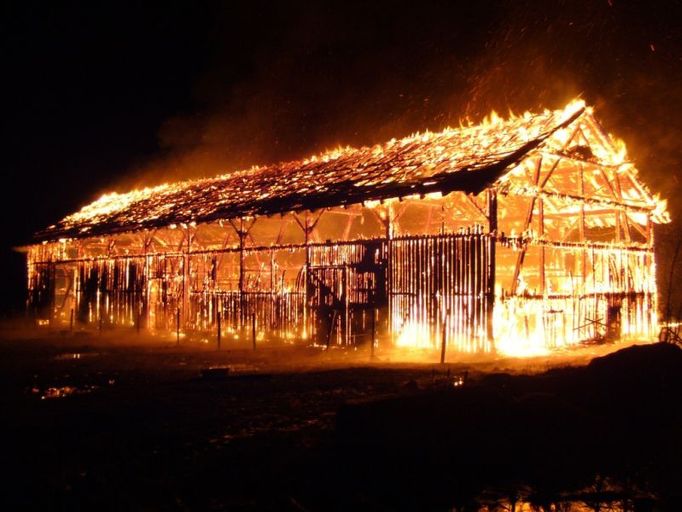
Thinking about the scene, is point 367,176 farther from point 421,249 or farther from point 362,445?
point 362,445

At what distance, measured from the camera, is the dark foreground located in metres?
5.52

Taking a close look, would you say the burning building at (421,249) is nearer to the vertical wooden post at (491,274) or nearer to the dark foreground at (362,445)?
the vertical wooden post at (491,274)

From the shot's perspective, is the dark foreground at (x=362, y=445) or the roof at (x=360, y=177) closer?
the dark foreground at (x=362, y=445)

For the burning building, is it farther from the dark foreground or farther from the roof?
the dark foreground

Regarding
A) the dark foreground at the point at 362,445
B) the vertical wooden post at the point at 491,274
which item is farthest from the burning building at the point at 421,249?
the dark foreground at the point at 362,445

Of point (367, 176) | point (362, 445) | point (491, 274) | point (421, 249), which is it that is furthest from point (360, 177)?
point (362, 445)

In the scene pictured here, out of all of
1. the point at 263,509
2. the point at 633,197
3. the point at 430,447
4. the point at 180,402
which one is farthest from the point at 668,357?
the point at 633,197

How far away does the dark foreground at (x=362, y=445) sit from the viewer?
5.52 metres

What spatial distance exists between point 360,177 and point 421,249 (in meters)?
3.46

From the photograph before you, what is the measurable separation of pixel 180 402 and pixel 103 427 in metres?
1.60

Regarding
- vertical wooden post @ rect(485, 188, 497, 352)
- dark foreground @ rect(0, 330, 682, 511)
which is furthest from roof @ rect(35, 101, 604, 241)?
dark foreground @ rect(0, 330, 682, 511)

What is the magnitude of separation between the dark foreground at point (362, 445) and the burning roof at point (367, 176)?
5.62 meters

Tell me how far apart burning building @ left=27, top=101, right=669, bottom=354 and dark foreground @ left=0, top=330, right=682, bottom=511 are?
463 cm

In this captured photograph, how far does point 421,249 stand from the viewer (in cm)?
1487
